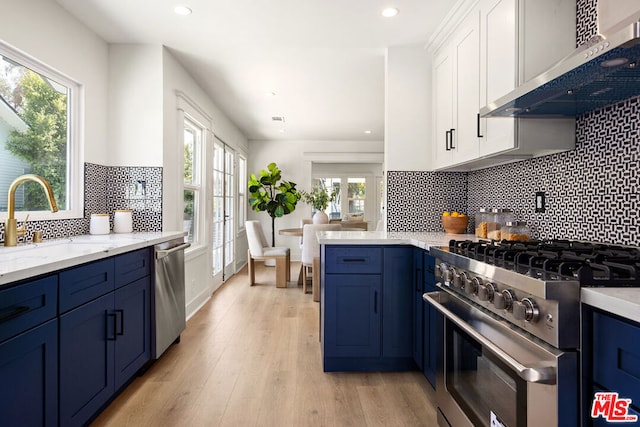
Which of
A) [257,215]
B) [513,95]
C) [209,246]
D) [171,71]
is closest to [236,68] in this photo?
[171,71]

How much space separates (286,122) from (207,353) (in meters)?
4.13

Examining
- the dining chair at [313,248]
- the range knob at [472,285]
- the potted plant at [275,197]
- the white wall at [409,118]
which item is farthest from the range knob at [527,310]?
the potted plant at [275,197]

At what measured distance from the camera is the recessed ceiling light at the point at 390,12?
8.36 feet

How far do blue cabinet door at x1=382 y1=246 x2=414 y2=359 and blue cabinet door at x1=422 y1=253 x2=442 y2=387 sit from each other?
200 mm

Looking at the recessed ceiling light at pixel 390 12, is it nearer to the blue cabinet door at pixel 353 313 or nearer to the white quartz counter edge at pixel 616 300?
the blue cabinet door at pixel 353 313

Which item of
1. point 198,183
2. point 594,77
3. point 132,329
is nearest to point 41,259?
point 132,329

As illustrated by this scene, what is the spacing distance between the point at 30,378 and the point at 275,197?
19.2 feet

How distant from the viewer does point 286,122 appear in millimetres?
6016

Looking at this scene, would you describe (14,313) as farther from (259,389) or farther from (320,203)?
(320,203)

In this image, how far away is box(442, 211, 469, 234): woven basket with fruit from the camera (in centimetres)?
278

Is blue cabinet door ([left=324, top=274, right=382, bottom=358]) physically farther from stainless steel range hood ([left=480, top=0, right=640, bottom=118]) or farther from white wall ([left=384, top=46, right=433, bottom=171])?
stainless steel range hood ([left=480, top=0, right=640, bottom=118])

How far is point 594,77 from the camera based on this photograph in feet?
4.34

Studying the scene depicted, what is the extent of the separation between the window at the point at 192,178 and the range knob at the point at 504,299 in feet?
10.9

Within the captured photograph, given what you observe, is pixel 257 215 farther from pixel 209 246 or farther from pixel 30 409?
pixel 30 409
